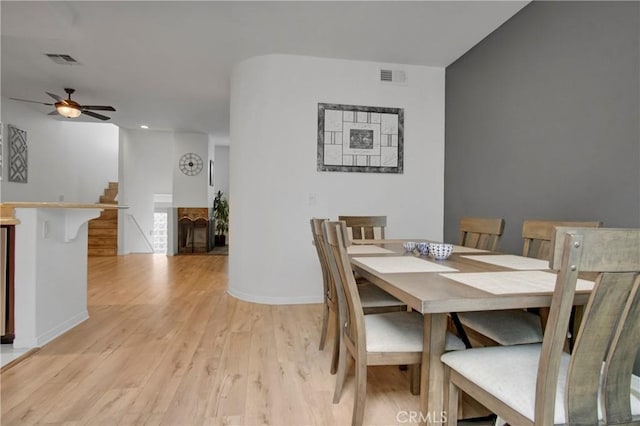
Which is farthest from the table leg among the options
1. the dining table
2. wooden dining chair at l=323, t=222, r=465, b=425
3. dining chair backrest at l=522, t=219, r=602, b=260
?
dining chair backrest at l=522, t=219, r=602, b=260

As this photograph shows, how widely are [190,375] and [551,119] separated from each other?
2888mm

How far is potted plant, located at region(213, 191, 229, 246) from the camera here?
A: 816 cm

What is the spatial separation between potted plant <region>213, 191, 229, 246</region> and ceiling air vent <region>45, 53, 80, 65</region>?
468 centimetres

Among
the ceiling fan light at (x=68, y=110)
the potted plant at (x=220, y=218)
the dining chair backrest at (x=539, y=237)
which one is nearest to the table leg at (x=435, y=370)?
the dining chair backrest at (x=539, y=237)

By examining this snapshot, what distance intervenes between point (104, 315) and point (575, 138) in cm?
385

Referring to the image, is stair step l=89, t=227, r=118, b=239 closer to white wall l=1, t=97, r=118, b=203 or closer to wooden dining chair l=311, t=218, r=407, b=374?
white wall l=1, t=97, r=118, b=203

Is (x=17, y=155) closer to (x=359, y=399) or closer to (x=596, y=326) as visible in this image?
(x=359, y=399)

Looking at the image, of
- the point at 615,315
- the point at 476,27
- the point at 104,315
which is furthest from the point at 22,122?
the point at 615,315

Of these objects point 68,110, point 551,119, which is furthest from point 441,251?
point 68,110

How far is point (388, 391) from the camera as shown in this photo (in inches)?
70.1

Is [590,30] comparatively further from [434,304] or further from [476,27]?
[434,304]

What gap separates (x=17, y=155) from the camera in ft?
17.2

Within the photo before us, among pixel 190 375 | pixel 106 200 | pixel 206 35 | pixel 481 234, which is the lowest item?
pixel 190 375

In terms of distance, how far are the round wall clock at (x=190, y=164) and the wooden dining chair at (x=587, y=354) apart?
6.83 m
